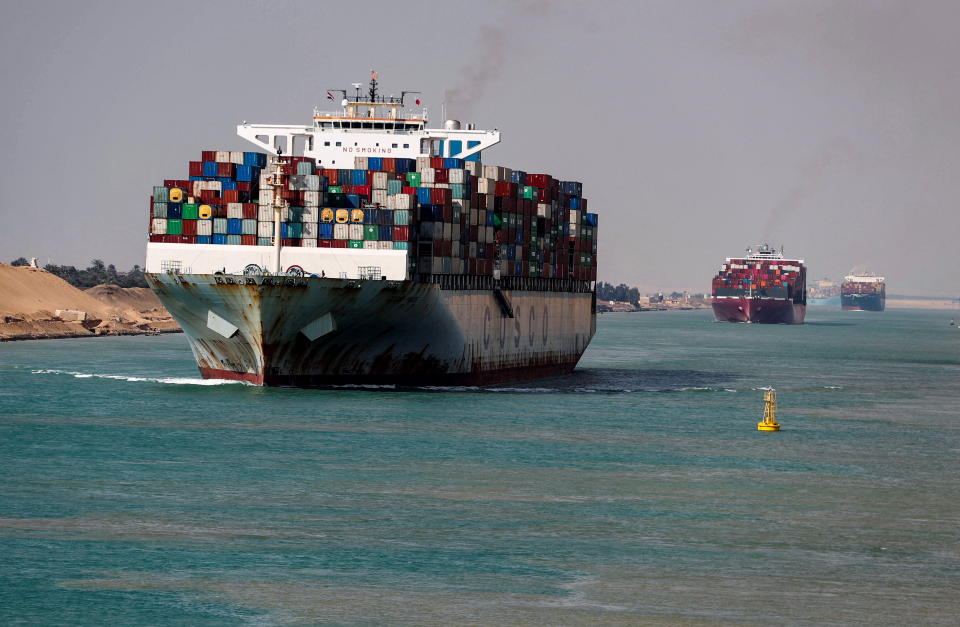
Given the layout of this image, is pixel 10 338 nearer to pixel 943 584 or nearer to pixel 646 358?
pixel 646 358

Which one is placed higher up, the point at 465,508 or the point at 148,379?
the point at 148,379

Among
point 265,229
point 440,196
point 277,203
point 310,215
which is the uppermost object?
point 440,196

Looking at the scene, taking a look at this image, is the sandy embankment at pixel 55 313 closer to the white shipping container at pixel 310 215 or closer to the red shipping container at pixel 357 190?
the red shipping container at pixel 357 190

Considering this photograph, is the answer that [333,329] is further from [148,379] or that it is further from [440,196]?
[148,379]

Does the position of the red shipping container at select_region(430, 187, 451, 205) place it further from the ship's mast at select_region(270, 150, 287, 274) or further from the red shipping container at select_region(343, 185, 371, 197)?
the ship's mast at select_region(270, 150, 287, 274)

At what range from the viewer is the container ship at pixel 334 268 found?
62.8 meters

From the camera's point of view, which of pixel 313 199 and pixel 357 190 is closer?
pixel 313 199

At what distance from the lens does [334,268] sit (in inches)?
2544

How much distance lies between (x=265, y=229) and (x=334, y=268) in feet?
11.3

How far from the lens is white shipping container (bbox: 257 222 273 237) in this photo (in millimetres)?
64688

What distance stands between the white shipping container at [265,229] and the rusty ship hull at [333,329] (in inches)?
152

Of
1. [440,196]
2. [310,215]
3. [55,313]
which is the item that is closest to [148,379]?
[310,215]

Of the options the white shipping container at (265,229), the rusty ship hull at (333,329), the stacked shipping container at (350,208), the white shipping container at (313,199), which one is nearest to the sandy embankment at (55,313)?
the stacked shipping container at (350,208)

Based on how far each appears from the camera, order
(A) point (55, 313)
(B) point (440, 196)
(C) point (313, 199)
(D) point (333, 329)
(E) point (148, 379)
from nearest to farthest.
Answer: (D) point (333, 329)
(C) point (313, 199)
(B) point (440, 196)
(E) point (148, 379)
(A) point (55, 313)
